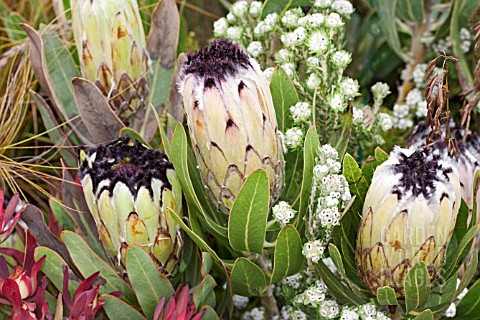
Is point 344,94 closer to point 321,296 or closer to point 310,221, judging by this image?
point 310,221

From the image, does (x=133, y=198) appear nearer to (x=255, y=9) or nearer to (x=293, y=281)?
(x=293, y=281)

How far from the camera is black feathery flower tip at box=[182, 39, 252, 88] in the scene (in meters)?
1.05

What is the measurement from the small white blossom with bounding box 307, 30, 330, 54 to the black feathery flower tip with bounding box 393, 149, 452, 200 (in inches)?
9.5

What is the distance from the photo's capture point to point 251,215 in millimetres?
1106

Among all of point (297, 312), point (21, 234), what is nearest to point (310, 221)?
point (297, 312)

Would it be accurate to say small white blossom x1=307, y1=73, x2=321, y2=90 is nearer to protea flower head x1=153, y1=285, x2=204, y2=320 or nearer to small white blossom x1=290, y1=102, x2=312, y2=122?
small white blossom x1=290, y1=102, x2=312, y2=122

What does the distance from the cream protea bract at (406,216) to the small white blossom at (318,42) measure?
242 mm

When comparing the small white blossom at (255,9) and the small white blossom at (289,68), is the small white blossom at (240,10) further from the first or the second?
the small white blossom at (289,68)

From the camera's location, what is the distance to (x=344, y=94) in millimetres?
1262

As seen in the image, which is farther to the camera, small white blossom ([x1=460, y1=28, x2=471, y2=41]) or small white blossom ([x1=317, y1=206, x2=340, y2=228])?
small white blossom ([x1=460, y1=28, x2=471, y2=41])

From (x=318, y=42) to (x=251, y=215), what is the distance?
1.14ft

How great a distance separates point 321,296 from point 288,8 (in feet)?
2.13

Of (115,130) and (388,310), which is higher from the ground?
(115,130)

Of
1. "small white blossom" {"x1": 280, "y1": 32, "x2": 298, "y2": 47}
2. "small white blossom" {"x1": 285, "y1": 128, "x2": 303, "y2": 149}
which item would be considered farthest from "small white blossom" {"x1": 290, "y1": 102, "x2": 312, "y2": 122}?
"small white blossom" {"x1": 280, "y1": 32, "x2": 298, "y2": 47}
